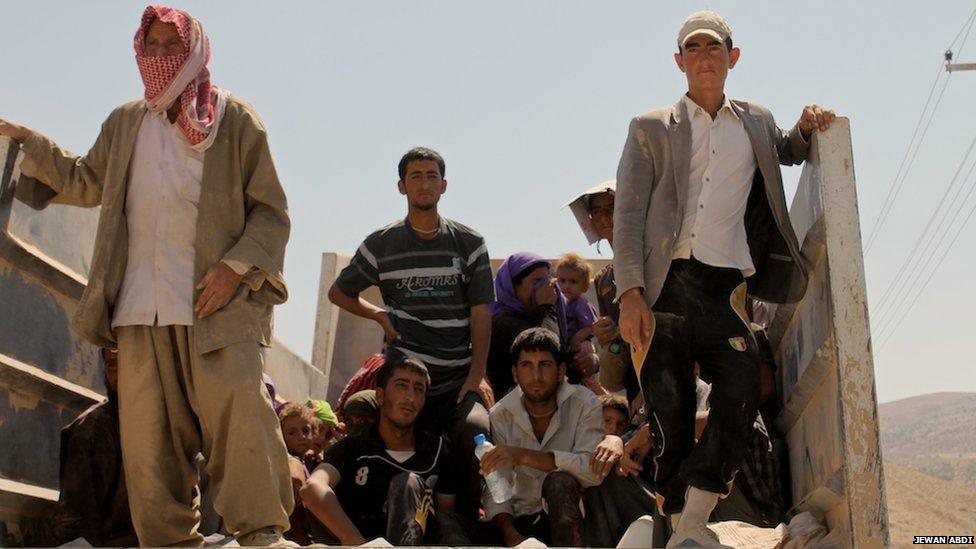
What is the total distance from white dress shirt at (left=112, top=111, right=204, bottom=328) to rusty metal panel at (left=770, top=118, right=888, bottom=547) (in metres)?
2.28

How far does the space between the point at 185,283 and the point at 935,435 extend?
73.7 metres

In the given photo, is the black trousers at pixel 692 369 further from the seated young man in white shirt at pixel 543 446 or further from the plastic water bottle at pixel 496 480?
the plastic water bottle at pixel 496 480

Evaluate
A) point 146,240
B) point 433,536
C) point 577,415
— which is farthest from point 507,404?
point 146,240

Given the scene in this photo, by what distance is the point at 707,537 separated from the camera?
4.16 metres

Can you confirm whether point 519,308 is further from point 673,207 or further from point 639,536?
point 673,207

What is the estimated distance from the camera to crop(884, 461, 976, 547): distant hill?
35.7 metres

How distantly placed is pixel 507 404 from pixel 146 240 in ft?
7.29

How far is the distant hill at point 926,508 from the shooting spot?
3572 centimetres

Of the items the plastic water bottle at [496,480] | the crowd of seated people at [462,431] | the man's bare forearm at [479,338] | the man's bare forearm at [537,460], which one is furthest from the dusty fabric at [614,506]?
the man's bare forearm at [479,338]

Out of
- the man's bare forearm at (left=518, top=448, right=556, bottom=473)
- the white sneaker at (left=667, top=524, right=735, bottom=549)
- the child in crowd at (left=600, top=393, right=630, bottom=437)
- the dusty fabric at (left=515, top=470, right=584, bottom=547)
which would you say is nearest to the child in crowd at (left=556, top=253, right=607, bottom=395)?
the child in crowd at (left=600, top=393, right=630, bottom=437)

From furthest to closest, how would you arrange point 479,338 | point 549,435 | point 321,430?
point 321,430
point 479,338
point 549,435

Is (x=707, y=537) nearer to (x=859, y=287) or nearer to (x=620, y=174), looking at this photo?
(x=859, y=287)

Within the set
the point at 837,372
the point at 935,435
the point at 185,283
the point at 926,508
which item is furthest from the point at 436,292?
the point at 935,435

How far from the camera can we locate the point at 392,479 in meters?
5.36
